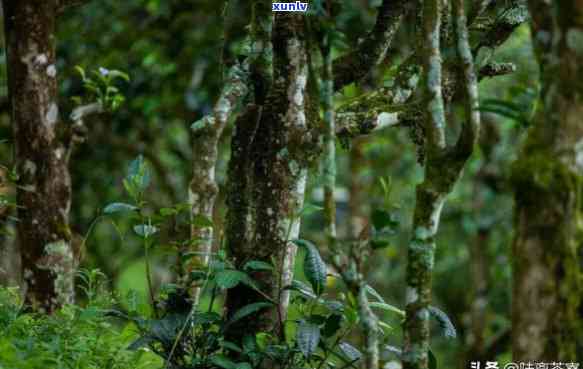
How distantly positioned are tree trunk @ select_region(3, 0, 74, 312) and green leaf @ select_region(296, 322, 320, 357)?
147 centimetres

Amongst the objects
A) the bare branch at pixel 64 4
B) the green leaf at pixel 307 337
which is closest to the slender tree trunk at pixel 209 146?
the green leaf at pixel 307 337

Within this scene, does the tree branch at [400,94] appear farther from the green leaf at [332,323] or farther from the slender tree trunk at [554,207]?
the slender tree trunk at [554,207]

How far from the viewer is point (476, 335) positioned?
26.6ft

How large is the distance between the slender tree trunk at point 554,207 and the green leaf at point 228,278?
118cm

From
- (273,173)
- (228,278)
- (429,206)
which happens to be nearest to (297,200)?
(273,173)

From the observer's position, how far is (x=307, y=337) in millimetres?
3502

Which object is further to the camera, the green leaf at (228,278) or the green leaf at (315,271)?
the green leaf at (315,271)

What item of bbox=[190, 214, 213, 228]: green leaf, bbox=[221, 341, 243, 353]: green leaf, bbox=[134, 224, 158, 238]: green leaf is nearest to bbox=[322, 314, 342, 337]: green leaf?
bbox=[221, 341, 243, 353]: green leaf

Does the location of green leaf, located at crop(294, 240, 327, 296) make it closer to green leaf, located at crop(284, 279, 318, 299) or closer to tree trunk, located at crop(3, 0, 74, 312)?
green leaf, located at crop(284, 279, 318, 299)

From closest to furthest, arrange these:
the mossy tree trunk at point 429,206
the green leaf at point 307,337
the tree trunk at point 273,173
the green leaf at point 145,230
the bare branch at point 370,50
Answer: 1. the mossy tree trunk at point 429,206
2. the green leaf at point 307,337
3. the green leaf at point 145,230
4. the tree trunk at point 273,173
5. the bare branch at point 370,50

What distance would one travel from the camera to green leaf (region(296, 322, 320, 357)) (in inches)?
137

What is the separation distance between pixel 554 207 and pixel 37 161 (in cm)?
271

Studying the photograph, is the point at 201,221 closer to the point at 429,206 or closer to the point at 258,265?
the point at 258,265

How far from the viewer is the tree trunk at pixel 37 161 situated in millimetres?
4496
